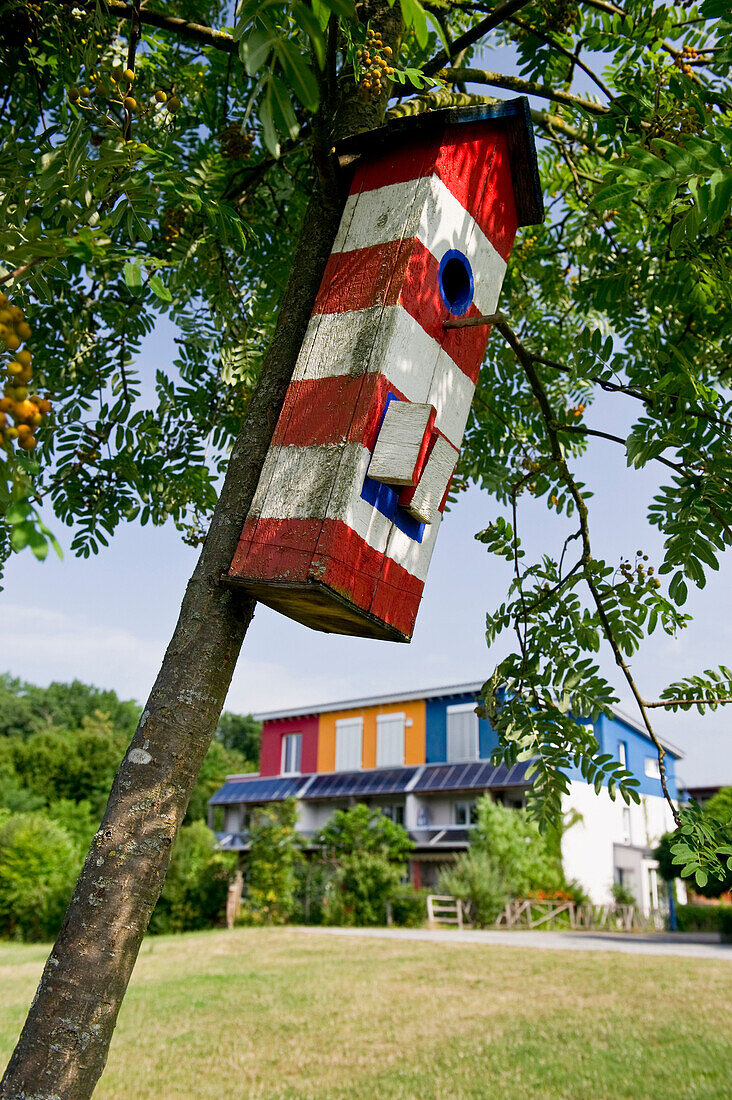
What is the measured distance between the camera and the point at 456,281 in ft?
9.29

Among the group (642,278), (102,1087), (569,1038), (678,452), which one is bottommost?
(102,1087)

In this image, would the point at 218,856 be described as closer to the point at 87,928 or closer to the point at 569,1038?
the point at 569,1038

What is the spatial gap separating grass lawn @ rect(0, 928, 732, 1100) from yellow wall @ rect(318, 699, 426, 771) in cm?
1343

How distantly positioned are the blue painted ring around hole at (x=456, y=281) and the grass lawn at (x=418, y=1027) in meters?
4.91

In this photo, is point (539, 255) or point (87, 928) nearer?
point (87, 928)

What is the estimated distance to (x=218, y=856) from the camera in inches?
751

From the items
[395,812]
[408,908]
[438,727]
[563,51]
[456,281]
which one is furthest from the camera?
[395,812]

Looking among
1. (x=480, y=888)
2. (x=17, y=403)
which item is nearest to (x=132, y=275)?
(x=17, y=403)

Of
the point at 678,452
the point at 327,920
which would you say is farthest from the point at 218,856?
the point at 678,452

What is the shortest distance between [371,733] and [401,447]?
25746 millimetres

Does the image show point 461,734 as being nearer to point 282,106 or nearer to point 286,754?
point 286,754

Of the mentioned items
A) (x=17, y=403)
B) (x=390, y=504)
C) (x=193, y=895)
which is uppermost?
(x=193, y=895)

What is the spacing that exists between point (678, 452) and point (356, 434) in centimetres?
99

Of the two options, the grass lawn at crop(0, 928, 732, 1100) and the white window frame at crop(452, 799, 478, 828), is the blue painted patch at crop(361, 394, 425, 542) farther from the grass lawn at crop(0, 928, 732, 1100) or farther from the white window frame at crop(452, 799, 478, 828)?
the white window frame at crop(452, 799, 478, 828)
